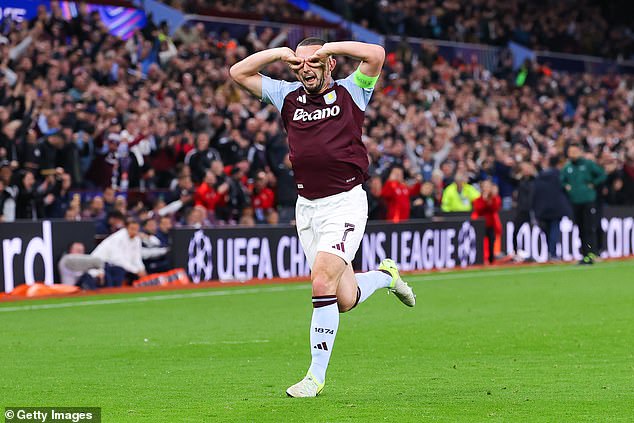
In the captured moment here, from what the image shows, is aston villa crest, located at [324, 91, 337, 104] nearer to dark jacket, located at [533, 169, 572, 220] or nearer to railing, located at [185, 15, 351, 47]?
dark jacket, located at [533, 169, 572, 220]

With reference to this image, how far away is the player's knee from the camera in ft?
27.8

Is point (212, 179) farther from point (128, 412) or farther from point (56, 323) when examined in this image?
point (128, 412)

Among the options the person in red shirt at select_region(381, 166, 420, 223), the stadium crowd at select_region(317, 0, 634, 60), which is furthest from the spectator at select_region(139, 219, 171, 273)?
the stadium crowd at select_region(317, 0, 634, 60)

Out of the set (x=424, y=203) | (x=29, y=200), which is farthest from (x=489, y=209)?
(x=29, y=200)

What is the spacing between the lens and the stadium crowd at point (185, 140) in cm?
2025

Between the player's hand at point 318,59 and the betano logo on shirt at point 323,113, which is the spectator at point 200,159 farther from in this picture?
the player's hand at point 318,59

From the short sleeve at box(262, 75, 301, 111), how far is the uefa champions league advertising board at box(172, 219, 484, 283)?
38.2 feet

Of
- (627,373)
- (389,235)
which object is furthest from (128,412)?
(389,235)

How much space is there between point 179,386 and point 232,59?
19203 mm

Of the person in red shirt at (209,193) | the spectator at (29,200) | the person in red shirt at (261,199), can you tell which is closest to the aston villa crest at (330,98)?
the spectator at (29,200)

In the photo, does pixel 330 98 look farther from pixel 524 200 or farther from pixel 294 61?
pixel 524 200

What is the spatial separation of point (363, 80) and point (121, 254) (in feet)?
37.3

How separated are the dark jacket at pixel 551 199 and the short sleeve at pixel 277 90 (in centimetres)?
1712

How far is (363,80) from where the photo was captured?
8742 millimetres
